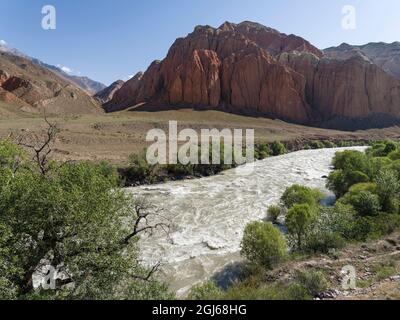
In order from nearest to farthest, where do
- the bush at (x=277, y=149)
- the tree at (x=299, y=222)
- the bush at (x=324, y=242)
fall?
the bush at (x=324, y=242) < the tree at (x=299, y=222) < the bush at (x=277, y=149)

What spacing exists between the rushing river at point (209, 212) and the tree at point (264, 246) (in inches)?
71.2

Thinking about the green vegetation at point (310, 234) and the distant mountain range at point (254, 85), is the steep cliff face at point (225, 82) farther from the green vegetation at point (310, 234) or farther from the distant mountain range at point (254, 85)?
the green vegetation at point (310, 234)

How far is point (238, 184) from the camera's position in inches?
1283

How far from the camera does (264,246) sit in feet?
49.4

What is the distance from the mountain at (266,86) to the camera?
106 metres

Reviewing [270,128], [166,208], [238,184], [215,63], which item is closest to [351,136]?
[270,128]

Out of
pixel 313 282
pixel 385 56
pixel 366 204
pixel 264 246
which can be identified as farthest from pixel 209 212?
pixel 385 56

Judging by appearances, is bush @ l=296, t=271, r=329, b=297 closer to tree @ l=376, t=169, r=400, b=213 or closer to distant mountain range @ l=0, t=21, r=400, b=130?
tree @ l=376, t=169, r=400, b=213

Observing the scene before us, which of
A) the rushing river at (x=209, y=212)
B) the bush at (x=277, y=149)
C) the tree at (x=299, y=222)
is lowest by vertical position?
the rushing river at (x=209, y=212)

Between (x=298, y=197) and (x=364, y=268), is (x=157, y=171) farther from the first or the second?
(x=364, y=268)

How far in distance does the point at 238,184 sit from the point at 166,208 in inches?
384

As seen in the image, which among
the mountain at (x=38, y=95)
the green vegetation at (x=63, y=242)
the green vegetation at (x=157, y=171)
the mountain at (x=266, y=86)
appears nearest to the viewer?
the green vegetation at (x=63, y=242)

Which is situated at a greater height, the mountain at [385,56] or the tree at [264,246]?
the mountain at [385,56]

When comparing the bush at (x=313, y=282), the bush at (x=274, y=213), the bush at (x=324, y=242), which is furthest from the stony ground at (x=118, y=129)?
the bush at (x=313, y=282)
